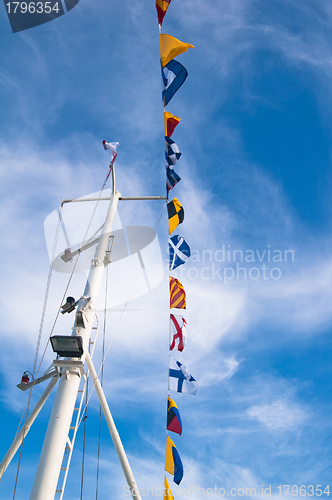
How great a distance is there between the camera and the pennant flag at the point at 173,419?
11.1 meters

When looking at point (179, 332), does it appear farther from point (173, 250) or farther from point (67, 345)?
point (67, 345)

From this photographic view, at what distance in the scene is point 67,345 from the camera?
26.9ft

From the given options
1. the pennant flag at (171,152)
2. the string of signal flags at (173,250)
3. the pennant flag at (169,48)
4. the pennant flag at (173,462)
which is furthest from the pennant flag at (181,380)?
the pennant flag at (169,48)

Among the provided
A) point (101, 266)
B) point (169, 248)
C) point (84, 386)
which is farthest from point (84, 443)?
point (169, 248)

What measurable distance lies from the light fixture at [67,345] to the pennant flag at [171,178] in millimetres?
6639

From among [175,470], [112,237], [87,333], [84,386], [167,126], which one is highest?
[167,126]

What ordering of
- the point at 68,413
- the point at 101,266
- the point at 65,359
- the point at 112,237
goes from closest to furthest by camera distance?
the point at 68,413 → the point at 65,359 → the point at 101,266 → the point at 112,237

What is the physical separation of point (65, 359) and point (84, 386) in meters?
1.07

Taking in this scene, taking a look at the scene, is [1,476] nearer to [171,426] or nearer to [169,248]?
[171,426]

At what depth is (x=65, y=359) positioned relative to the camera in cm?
839

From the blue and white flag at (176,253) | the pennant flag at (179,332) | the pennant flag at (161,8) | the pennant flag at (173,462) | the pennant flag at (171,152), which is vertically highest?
the pennant flag at (161,8)

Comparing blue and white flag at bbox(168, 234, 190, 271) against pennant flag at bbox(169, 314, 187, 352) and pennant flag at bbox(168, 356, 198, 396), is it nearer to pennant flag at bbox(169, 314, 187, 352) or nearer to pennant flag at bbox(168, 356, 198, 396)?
pennant flag at bbox(169, 314, 187, 352)

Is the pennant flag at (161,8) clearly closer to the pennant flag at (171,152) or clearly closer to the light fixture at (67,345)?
the pennant flag at (171,152)

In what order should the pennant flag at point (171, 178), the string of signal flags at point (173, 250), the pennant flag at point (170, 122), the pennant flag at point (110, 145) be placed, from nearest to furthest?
1. the string of signal flags at point (173, 250)
2. the pennant flag at point (110, 145)
3. the pennant flag at point (170, 122)
4. the pennant flag at point (171, 178)
